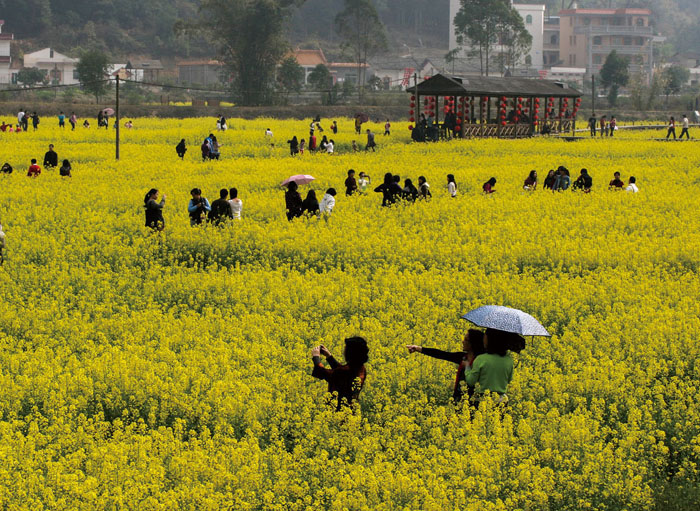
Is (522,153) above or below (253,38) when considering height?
below

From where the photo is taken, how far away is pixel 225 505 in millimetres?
7160

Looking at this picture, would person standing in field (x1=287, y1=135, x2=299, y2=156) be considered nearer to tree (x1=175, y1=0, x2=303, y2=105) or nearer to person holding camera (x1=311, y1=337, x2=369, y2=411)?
person holding camera (x1=311, y1=337, x2=369, y2=411)

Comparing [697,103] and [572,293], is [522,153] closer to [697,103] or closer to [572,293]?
[572,293]

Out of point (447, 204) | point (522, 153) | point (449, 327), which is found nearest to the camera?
point (449, 327)

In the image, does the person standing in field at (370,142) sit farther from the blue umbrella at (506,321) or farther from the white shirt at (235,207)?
the blue umbrella at (506,321)

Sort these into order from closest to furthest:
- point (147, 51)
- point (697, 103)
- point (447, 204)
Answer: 1. point (447, 204)
2. point (697, 103)
3. point (147, 51)

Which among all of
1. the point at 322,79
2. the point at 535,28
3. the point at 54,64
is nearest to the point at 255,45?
the point at 322,79

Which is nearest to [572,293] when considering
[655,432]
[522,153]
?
[655,432]

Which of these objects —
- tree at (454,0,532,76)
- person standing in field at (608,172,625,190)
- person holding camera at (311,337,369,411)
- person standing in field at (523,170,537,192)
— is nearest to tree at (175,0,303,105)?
tree at (454,0,532,76)

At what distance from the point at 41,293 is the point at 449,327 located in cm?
650

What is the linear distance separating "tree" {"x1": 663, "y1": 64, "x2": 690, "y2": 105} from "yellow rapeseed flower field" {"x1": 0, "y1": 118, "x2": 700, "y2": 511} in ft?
248

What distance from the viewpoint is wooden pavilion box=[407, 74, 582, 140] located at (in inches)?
1794

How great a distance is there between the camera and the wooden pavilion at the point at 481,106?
4556 cm

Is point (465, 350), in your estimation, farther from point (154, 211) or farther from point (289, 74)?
point (289, 74)
